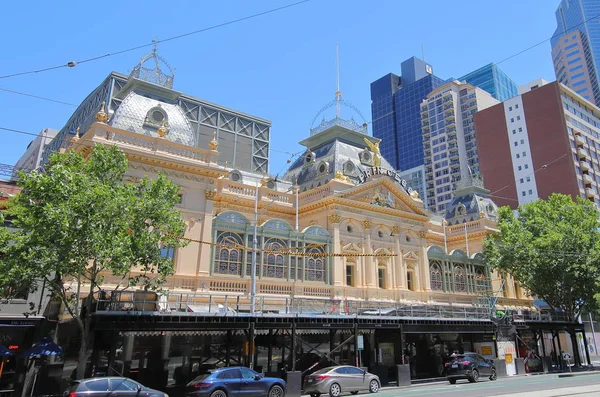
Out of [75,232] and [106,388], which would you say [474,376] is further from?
[75,232]

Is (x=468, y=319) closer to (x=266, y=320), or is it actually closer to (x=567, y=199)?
(x=266, y=320)

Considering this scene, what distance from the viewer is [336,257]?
3850 centimetres

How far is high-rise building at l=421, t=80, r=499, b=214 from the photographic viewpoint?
12500cm

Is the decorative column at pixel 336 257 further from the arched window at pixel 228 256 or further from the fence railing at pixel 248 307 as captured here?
the arched window at pixel 228 256

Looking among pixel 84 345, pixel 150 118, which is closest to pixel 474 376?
pixel 84 345

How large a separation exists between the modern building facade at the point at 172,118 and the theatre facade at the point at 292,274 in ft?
0.79

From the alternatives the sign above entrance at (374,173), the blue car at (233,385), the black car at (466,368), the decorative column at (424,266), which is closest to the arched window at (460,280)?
the decorative column at (424,266)

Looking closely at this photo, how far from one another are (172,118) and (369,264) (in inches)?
833

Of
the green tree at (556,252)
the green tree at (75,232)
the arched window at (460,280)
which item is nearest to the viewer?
the green tree at (75,232)

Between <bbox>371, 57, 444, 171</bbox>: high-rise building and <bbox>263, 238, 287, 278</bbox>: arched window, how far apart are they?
4640 inches

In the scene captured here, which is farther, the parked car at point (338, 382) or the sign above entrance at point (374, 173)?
the sign above entrance at point (374, 173)

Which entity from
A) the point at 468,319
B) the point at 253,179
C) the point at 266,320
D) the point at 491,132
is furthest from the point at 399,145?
the point at 266,320

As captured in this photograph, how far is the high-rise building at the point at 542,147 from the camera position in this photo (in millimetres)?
81812

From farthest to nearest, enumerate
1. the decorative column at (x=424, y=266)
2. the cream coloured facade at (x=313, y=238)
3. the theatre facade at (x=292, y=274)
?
the decorative column at (x=424, y=266), the cream coloured facade at (x=313, y=238), the theatre facade at (x=292, y=274)
